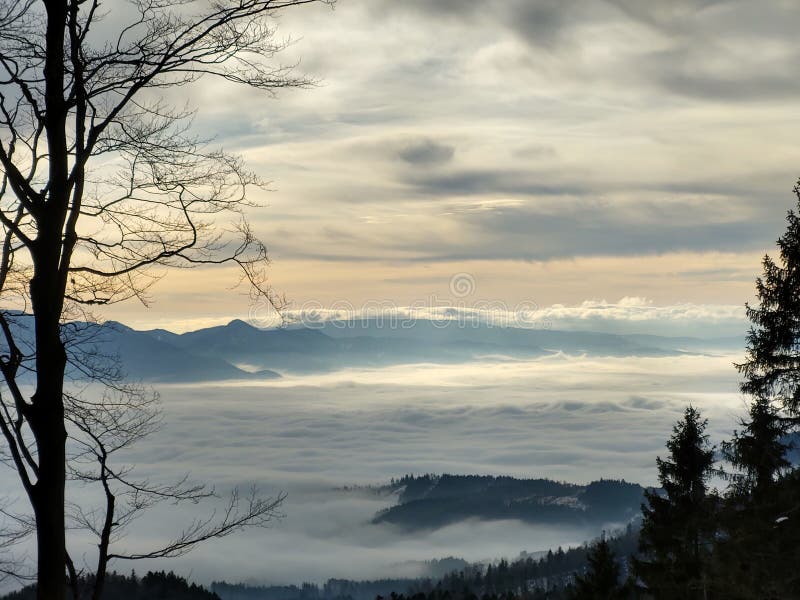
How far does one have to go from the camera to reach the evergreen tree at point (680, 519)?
727 inches

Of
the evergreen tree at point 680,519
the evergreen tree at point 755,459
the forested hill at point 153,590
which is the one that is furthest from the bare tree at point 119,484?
the forested hill at point 153,590

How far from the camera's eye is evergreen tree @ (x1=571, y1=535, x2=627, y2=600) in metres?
22.0

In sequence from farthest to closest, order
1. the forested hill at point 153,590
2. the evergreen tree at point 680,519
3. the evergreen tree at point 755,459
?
1. the forested hill at point 153,590
2. the evergreen tree at point 680,519
3. the evergreen tree at point 755,459

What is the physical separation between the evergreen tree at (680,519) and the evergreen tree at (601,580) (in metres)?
2.03

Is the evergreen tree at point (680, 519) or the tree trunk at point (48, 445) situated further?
the evergreen tree at point (680, 519)

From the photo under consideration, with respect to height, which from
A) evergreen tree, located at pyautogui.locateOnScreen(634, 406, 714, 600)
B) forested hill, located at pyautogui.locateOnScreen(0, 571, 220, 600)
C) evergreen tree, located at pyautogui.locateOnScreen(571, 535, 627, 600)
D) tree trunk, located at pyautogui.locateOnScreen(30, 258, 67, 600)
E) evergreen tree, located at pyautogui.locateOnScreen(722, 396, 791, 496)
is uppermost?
tree trunk, located at pyautogui.locateOnScreen(30, 258, 67, 600)

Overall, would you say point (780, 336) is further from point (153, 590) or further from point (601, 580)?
point (153, 590)

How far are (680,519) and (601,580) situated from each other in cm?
445

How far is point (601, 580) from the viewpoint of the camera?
73.0 ft

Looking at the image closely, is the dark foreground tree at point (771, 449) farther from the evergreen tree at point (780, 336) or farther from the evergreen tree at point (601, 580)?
the evergreen tree at point (601, 580)

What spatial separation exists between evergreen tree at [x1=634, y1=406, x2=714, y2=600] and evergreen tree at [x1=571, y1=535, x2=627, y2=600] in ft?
6.66

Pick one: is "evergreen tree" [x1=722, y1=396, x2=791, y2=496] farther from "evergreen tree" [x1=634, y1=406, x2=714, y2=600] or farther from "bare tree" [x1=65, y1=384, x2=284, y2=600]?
"bare tree" [x1=65, y1=384, x2=284, y2=600]

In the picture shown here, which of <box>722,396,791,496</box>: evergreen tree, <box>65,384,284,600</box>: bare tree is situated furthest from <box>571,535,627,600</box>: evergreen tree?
<box>65,384,284,600</box>: bare tree

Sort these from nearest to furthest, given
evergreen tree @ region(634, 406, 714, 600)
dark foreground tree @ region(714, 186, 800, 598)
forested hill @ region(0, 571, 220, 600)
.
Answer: dark foreground tree @ region(714, 186, 800, 598) → evergreen tree @ region(634, 406, 714, 600) → forested hill @ region(0, 571, 220, 600)
